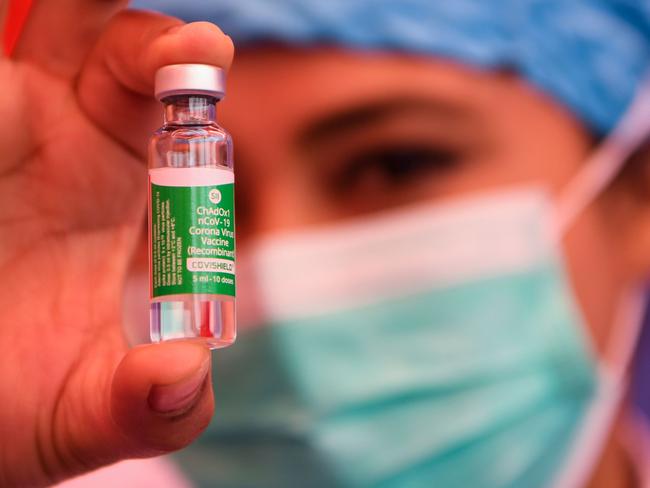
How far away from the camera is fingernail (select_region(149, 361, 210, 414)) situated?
701mm

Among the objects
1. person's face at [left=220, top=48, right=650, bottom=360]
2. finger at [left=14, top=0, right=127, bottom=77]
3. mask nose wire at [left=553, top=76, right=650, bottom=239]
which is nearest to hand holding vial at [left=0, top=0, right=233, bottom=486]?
finger at [left=14, top=0, right=127, bottom=77]

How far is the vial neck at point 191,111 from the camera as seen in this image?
0.85 metres

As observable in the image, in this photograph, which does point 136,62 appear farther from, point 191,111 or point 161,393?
point 161,393

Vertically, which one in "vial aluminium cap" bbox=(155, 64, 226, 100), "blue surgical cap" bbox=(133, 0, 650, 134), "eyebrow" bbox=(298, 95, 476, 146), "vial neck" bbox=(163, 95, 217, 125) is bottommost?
"vial aluminium cap" bbox=(155, 64, 226, 100)

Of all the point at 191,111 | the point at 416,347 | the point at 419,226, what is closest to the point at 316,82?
the point at 419,226

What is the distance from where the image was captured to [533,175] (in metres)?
1.49

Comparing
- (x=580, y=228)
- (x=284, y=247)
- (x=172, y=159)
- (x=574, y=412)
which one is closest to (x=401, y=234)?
(x=284, y=247)

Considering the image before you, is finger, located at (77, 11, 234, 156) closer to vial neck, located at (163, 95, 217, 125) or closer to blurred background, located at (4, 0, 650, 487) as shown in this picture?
vial neck, located at (163, 95, 217, 125)

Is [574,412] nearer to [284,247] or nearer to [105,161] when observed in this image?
[284,247]

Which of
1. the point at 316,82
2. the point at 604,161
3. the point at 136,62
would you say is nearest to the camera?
the point at 136,62

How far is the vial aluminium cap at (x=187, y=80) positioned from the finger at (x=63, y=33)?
0.14 m

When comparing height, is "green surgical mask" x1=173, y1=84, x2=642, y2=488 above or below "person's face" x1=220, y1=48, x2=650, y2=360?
below

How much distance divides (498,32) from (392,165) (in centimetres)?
27

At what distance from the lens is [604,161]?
60.2 inches
